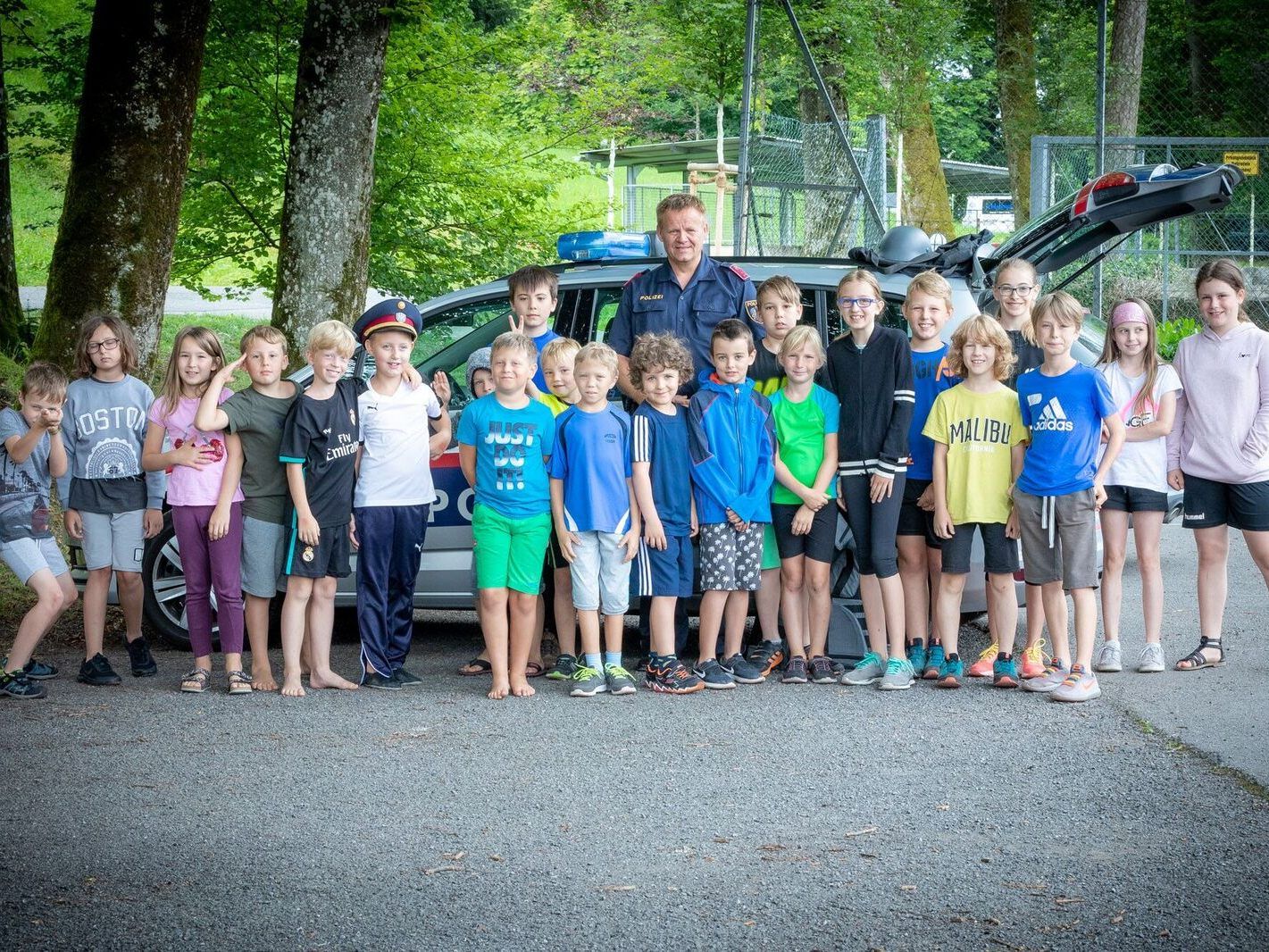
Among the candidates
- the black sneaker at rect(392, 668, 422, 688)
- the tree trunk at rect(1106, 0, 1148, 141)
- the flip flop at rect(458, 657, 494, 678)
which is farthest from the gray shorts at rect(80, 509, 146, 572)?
the tree trunk at rect(1106, 0, 1148, 141)

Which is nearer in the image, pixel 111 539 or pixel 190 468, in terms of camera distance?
pixel 190 468

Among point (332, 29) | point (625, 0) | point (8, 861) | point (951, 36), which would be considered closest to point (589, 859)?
point (8, 861)

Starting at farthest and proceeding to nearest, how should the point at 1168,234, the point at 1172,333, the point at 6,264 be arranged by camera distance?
the point at 1168,234 < the point at 1172,333 < the point at 6,264

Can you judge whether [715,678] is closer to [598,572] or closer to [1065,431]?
[598,572]

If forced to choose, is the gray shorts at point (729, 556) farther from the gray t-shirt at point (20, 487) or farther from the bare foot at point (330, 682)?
the gray t-shirt at point (20, 487)

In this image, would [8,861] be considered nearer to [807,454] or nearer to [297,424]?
[297,424]

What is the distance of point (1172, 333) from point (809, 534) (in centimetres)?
905

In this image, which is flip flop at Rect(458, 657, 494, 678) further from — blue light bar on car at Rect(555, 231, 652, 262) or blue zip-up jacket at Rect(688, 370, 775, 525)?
blue light bar on car at Rect(555, 231, 652, 262)

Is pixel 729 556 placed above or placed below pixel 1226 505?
below

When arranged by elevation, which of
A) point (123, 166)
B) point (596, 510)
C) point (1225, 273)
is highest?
point (123, 166)

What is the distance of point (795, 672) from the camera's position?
6211 mm

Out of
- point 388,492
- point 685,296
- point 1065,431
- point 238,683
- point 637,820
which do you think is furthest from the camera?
point 685,296

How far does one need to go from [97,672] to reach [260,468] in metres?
1.20

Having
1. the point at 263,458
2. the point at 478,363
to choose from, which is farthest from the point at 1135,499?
the point at 263,458
